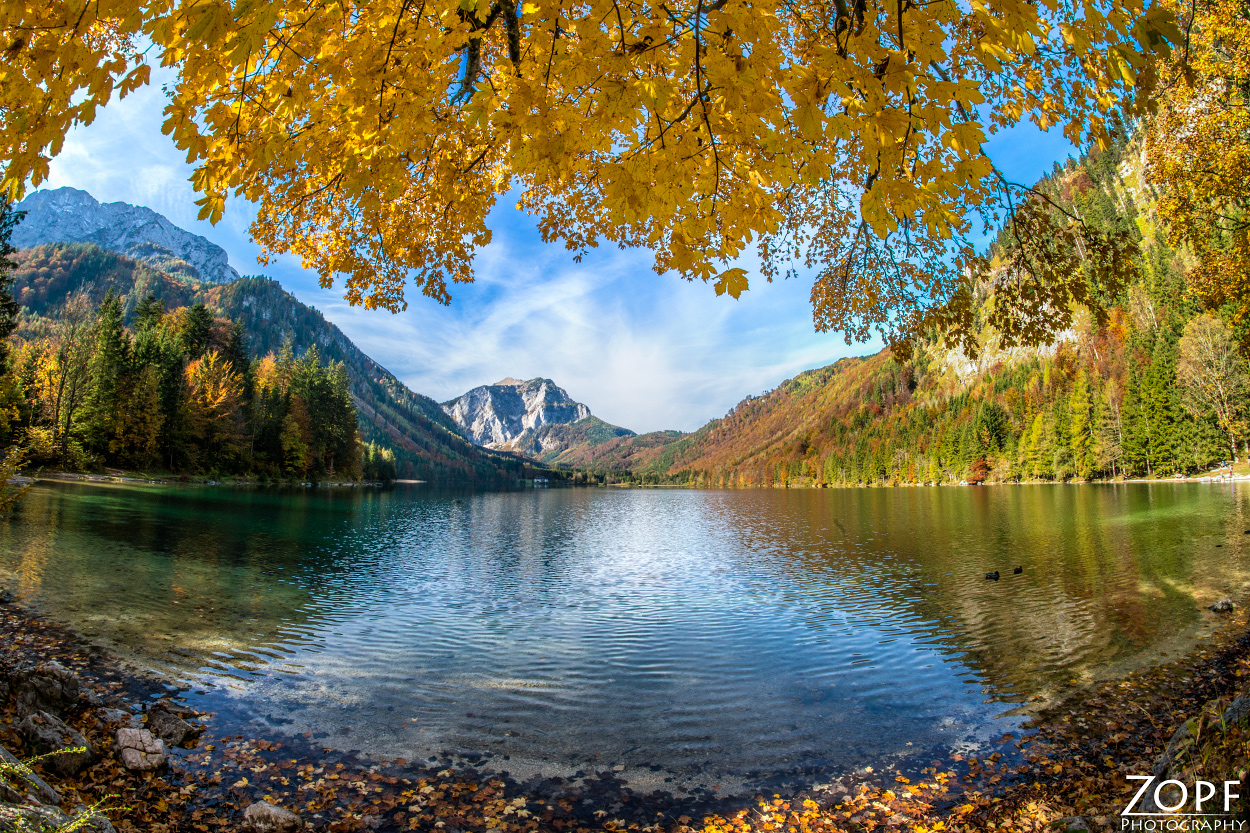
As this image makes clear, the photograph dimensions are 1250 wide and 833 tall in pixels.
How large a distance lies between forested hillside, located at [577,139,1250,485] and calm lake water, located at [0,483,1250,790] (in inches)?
211

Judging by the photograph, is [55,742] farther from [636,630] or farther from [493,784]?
[636,630]

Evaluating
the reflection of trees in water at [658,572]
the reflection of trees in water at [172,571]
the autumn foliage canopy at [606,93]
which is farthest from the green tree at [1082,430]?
the autumn foliage canopy at [606,93]

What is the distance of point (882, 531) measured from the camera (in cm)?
2977

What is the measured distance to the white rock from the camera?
5000 mm

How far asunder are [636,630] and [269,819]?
835cm

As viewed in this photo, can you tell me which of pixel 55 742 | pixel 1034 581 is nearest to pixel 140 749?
pixel 55 742

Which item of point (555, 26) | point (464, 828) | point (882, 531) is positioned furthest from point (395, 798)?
point (882, 531)

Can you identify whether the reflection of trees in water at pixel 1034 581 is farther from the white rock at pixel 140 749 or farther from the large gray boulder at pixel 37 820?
the white rock at pixel 140 749

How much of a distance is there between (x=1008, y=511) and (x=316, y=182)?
4474 cm

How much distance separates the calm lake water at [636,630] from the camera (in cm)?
677

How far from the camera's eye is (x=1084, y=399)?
7669cm

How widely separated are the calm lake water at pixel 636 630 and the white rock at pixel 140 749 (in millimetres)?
1475

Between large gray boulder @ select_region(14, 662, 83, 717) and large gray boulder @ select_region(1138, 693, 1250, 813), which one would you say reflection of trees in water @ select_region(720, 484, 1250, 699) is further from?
large gray boulder @ select_region(14, 662, 83, 717)

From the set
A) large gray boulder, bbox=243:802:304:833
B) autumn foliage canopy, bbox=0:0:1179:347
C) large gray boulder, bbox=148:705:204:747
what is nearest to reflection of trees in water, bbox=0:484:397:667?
large gray boulder, bbox=148:705:204:747
